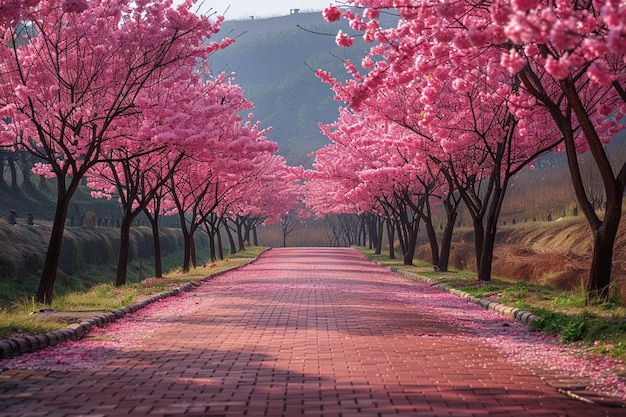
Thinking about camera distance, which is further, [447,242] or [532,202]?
[532,202]

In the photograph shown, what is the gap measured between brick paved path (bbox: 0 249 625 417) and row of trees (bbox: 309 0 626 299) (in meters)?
3.09

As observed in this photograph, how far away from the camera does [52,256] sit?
1823 centimetres

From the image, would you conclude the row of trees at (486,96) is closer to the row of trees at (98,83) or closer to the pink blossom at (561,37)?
the pink blossom at (561,37)

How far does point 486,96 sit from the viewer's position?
23750 millimetres

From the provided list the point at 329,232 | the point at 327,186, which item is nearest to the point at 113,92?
the point at 327,186

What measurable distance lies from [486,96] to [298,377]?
1646 cm

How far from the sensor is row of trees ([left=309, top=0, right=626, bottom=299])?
754 cm

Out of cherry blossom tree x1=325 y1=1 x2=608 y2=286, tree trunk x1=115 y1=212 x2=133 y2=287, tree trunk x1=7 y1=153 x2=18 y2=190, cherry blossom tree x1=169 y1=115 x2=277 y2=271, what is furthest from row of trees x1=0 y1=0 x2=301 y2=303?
tree trunk x1=7 y1=153 x2=18 y2=190

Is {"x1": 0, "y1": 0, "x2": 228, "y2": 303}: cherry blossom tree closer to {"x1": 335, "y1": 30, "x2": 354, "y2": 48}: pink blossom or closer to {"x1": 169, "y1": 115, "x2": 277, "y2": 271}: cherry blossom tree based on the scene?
{"x1": 169, "y1": 115, "x2": 277, "y2": 271}: cherry blossom tree

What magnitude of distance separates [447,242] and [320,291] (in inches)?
433

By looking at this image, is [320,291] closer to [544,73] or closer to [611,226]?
[544,73]

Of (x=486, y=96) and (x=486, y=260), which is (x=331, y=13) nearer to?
(x=486, y=96)

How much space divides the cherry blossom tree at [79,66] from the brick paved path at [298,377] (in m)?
6.17

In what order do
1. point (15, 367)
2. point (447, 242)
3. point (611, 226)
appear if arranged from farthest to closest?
point (447, 242) < point (611, 226) < point (15, 367)
